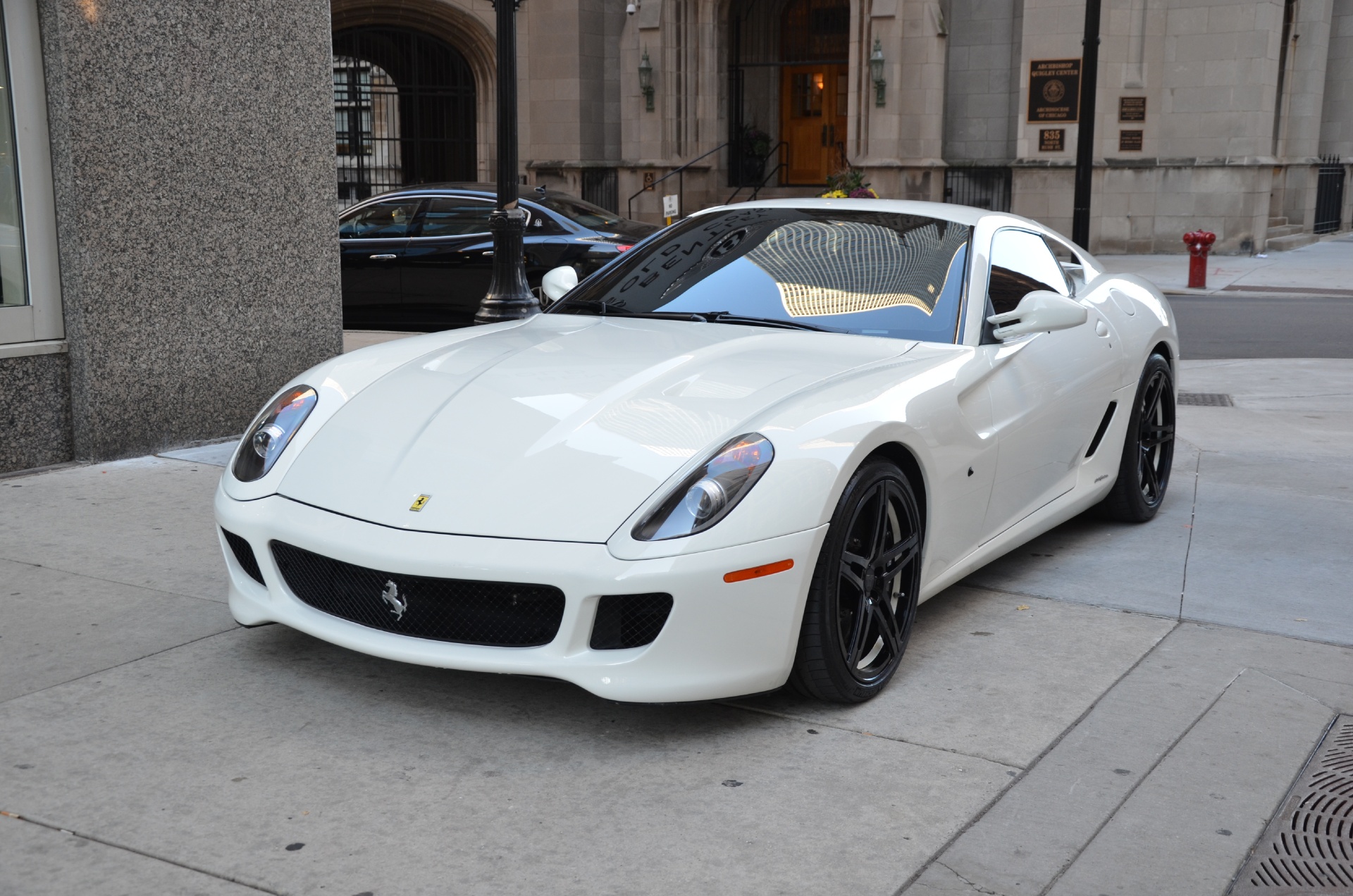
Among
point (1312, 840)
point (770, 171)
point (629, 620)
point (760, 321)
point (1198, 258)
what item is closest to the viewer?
point (1312, 840)

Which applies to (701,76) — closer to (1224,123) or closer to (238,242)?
(1224,123)

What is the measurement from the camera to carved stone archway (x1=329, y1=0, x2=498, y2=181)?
26.4 m

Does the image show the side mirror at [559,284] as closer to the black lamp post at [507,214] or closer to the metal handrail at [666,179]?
the black lamp post at [507,214]

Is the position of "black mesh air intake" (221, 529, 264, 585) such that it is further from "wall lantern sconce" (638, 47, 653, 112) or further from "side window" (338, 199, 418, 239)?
"wall lantern sconce" (638, 47, 653, 112)

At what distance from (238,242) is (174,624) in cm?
342

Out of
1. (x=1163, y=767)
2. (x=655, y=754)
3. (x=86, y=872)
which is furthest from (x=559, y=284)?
(x=86, y=872)

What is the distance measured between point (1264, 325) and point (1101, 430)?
10.9 meters

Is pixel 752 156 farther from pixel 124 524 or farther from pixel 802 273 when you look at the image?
pixel 802 273

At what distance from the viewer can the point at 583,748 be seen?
3447 mm

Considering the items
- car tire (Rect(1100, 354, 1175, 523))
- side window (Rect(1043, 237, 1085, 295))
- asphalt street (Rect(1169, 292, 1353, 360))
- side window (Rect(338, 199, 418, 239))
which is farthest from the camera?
asphalt street (Rect(1169, 292, 1353, 360))

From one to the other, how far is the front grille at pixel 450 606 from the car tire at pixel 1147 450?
10.6ft

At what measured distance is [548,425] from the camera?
12.2 ft

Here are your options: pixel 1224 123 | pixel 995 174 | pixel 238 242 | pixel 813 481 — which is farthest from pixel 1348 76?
pixel 813 481

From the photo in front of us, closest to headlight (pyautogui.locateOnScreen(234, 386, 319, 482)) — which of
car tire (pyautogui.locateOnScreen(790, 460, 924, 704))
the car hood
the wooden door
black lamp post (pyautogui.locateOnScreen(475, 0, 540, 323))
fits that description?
the car hood
